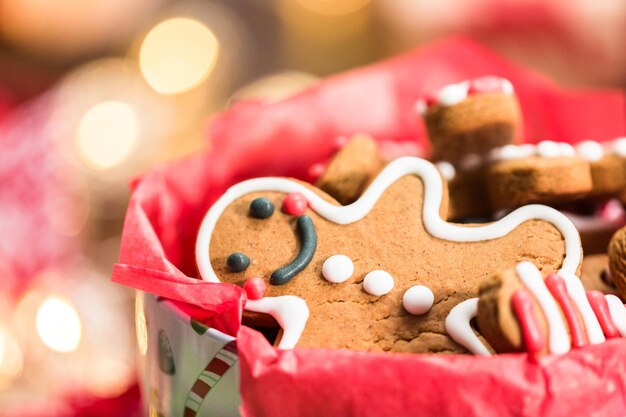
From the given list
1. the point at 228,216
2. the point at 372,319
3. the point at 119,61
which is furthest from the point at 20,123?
the point at 372,319

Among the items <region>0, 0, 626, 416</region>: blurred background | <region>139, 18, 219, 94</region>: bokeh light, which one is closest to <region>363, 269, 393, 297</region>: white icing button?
<region>0, 0, 626, 416</region>: blurred background

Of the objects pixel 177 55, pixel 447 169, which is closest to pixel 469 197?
pixel 447 169

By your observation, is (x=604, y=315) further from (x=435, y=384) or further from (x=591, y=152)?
(x=591, y=152)

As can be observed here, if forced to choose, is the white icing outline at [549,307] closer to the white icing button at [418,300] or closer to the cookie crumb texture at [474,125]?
the white icing button at [418,300]

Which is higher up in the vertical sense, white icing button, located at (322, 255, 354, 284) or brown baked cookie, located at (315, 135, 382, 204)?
brown baked cookie, located at (315, 135, 382, 204)

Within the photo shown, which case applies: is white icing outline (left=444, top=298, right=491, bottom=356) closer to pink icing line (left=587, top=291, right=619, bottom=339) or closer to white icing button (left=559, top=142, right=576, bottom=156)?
pink icing line (left=587, top=291, right=619, bottom=339)

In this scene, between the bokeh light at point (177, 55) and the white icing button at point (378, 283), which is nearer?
the white icing button at point (378, 283)

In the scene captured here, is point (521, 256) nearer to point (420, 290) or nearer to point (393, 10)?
point (420, 290)

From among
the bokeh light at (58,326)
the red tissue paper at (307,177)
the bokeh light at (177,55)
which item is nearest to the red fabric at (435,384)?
the red tissue paper at (307,177)
